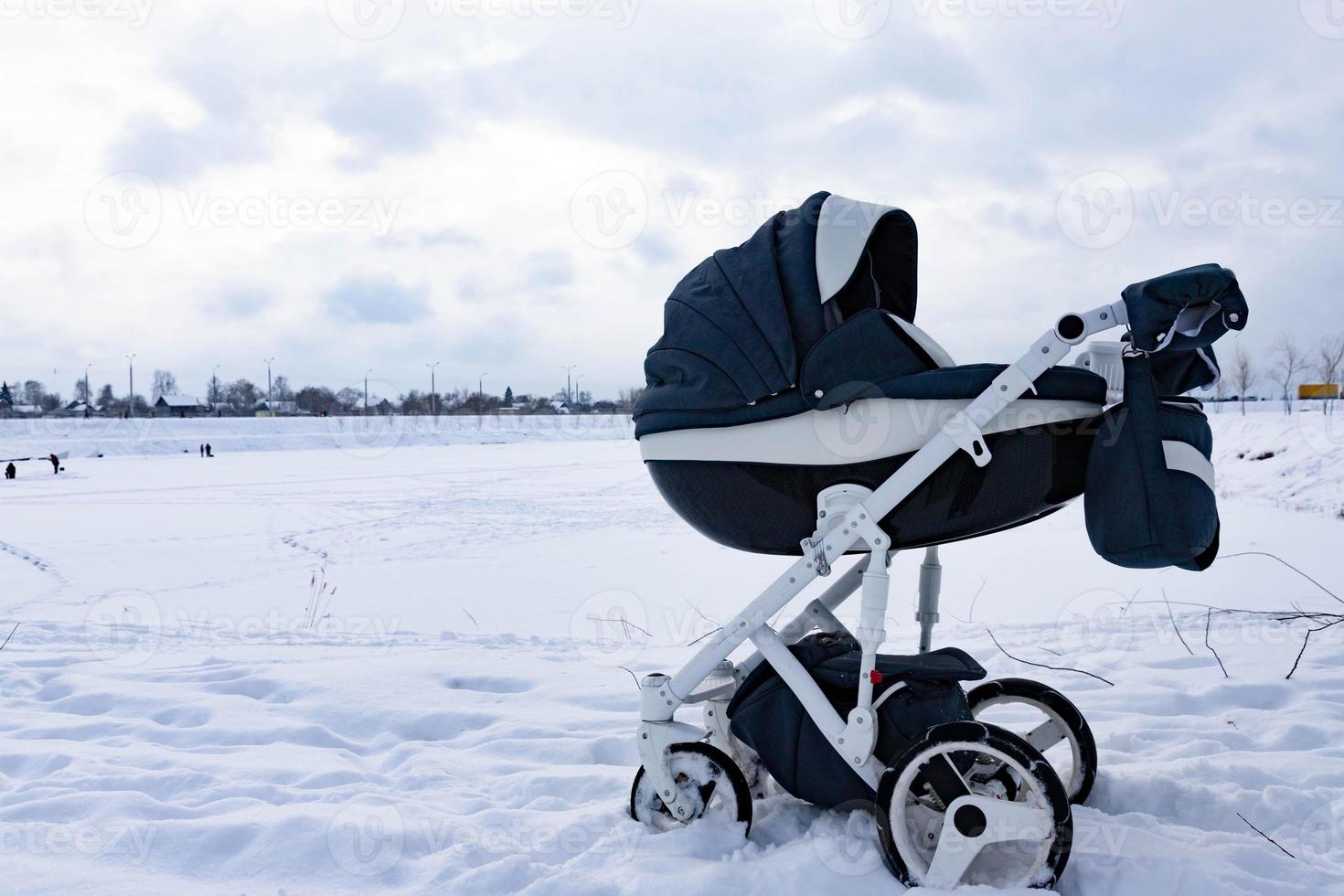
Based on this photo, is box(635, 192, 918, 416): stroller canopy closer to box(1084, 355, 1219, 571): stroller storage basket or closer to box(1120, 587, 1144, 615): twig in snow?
box(1084, 355, 1219, 571): stroller storage basket

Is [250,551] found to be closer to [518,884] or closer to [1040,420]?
[518,884]

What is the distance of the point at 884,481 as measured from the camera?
2.03m

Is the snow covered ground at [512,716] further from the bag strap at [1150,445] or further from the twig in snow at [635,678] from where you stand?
the bag strap at [1150,445]

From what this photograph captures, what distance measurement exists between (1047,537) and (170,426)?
44.3 m

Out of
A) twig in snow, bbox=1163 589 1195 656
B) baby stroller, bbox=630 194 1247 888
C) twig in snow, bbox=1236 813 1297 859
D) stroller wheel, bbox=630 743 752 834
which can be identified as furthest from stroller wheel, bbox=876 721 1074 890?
twig in snow, bbox=1163 589 1195 656

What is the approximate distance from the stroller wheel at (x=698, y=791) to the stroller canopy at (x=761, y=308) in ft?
2.92

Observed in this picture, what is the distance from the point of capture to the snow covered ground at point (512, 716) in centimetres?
204

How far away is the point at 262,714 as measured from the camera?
316 centimetres

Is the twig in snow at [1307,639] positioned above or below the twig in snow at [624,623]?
above

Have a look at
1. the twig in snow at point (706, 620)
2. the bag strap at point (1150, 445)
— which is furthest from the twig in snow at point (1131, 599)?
the bag strap at point (1150, 445)

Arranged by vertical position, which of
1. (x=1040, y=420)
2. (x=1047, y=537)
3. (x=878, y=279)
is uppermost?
(x=878, y=279)

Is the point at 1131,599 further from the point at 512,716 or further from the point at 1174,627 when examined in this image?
the point at 512,716

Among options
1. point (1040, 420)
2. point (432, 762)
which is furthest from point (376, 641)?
point (1040, 420)

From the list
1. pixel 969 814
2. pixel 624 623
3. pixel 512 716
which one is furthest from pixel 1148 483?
pixel 624 623
